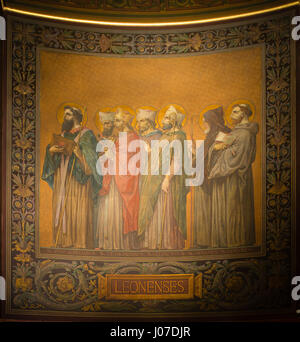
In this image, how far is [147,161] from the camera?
1066cm

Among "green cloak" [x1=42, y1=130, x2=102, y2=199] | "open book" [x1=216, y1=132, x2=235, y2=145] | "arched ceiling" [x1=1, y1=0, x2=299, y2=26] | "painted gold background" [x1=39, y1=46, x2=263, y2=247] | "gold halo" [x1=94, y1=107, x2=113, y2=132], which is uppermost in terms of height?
"arched ceiling" [x1=1, y1=0, x2=299, y2=26]

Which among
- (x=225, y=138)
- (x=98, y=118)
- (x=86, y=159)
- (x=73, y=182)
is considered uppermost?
(x=98, y=118)

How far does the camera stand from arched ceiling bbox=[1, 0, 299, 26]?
10453 mm

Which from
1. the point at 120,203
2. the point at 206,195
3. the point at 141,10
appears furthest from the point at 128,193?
the point at 141,10

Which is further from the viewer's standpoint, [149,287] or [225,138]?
[225,138]

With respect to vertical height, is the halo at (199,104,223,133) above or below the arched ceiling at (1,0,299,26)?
below

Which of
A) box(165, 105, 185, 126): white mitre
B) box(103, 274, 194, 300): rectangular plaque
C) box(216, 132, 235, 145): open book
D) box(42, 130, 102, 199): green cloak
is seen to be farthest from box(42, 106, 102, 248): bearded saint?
box(216, 132, 235, 145): open book

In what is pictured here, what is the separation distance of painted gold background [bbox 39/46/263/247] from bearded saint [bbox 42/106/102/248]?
0.39 feet

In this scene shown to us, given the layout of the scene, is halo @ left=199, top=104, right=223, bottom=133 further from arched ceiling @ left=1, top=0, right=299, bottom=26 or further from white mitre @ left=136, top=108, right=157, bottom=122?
arched ceiling @ left=1, top=0, right=299, bottom=26

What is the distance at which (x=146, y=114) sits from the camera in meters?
10.7

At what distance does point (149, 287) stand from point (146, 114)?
2.62 m

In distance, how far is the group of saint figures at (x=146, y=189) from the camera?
34.1 feet

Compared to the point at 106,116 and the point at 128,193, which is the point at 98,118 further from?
the point at 128,193

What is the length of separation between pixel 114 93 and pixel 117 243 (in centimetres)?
228
